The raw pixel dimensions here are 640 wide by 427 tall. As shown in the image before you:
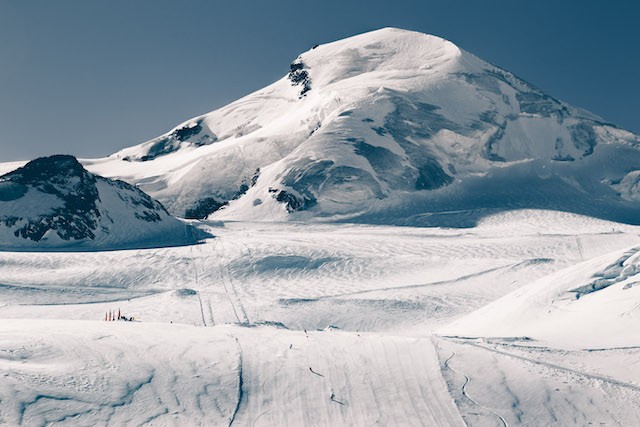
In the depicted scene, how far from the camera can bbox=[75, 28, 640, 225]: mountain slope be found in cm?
9381

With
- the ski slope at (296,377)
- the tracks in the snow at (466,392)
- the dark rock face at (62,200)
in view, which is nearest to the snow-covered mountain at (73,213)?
the dark rock face at (62,200)

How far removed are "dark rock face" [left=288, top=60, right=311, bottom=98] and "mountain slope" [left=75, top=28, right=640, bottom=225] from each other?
1.17 ft

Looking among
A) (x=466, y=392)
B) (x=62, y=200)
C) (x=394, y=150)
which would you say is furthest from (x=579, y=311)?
(x=394, y=150)

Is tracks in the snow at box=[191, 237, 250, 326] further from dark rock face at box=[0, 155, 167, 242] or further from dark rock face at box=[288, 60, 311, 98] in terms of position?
dark rock face at box=[288, 60, 311, 98]

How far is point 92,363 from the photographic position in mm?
19031

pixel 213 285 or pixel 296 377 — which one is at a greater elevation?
pixel 296 377

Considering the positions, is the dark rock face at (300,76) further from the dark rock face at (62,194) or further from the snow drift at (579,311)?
the snow drift at (579,311)

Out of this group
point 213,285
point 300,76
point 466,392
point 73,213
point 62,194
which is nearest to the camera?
point 466,392

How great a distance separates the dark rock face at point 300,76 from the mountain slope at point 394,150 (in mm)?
356

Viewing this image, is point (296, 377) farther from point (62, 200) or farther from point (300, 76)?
point (300, 76)

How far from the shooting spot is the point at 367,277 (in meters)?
49.2

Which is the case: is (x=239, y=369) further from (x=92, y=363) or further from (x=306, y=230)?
(x=306, y=230)

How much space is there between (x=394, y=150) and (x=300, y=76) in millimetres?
47016

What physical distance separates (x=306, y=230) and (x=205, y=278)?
30.1m
